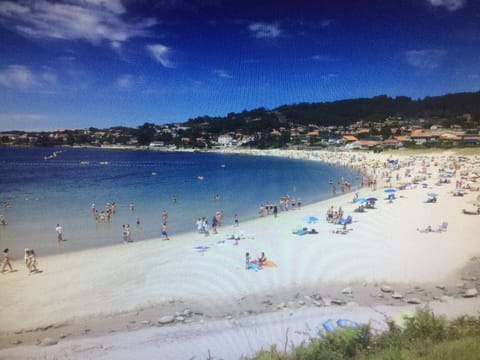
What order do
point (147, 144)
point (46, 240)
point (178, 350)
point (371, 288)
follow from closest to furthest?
point (178, 350) → point (371, 288) → point (46, 240) → point (147, 144)

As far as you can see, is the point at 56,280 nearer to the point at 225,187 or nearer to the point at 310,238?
the point at 310,238

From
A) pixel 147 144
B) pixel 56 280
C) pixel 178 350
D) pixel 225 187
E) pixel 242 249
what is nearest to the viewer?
pixel 178 350

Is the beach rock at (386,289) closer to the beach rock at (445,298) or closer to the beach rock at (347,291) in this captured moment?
the beach rock at (347,291)

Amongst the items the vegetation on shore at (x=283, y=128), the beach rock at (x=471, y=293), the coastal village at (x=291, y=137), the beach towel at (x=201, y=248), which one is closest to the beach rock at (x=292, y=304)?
the beach rock at (x=471, y=293)

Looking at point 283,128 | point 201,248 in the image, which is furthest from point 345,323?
point 283,128

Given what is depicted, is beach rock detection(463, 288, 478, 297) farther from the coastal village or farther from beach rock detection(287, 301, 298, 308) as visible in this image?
the coastal village

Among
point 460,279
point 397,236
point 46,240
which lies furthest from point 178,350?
point 46,240

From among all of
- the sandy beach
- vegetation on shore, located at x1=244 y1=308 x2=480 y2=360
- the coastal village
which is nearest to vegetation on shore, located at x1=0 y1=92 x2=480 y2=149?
the coastal village
